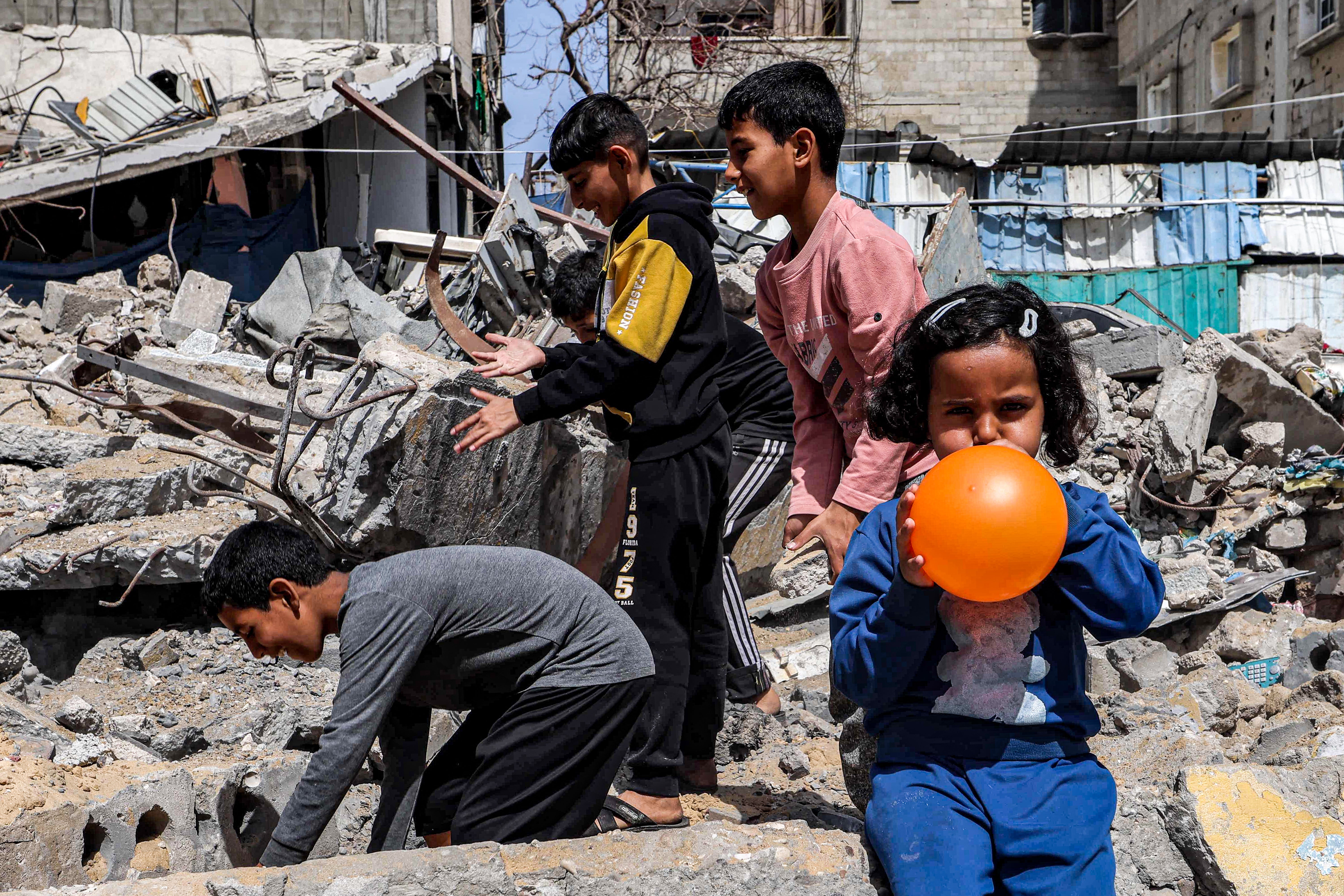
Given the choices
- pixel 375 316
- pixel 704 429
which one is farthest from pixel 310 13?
pixel 704 429

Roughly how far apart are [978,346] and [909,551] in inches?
16.3

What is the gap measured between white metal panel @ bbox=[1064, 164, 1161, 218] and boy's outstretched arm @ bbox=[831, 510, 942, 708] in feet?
52.5

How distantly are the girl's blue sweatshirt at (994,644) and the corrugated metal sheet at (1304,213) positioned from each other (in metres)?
16.8

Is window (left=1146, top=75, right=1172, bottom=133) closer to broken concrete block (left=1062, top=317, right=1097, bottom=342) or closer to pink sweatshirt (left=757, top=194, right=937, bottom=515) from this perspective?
broken concrete block (left=1062, top=317, right=1097, bottom=342)

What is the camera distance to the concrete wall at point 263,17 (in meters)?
15.2

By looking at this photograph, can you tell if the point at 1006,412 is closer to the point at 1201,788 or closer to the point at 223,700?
the point at 1201,788

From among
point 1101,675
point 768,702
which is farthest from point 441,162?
point 1101,675

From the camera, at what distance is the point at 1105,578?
1711 mm

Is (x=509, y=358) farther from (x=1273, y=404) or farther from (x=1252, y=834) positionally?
(x=1273, y=404)

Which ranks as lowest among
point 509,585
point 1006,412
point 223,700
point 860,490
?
point 223,700

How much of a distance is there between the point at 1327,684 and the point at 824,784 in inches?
94.5

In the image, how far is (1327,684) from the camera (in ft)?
14.1

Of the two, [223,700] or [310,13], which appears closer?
[223,700]

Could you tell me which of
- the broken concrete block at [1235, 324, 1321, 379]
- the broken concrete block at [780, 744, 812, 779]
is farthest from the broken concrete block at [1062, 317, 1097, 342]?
the broken concrete block at [780, 744, 812, 779]
